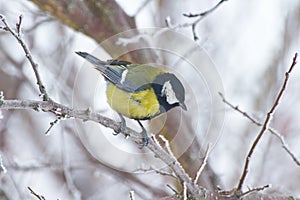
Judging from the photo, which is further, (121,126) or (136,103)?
(136,103)

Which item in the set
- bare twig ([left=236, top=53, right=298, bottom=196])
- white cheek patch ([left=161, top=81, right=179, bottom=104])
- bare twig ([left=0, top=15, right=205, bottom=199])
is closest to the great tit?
white cheek patch ([left=161, top=81, right=179, bottom=104])

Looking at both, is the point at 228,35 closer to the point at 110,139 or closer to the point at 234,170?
the point at 234,170

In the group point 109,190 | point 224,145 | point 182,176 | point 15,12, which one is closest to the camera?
point 182,176

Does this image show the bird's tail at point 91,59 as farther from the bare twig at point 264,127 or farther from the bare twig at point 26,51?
the bare twig at point 264,127

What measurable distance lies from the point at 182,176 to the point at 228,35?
242 centimetres

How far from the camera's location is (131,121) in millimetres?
1562

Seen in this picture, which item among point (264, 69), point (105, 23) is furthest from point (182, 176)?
point (264, 69)

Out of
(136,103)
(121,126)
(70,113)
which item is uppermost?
(136,103)

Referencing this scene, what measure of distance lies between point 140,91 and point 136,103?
0.13 ft

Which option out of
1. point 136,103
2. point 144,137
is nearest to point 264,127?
point 144,137

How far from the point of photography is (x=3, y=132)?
9.12 feet

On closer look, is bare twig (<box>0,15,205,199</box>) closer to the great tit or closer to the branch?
the branch

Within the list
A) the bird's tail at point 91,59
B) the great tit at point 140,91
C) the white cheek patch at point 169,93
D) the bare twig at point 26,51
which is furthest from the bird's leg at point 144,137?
the bare twig at point 26,51

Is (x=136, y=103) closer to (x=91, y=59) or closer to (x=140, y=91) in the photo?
(x=140, y=91)
